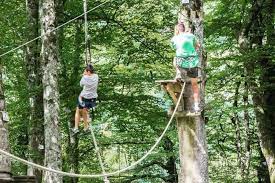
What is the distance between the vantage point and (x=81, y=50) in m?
13.1

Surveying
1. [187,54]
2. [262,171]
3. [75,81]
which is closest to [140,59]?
[75,81]

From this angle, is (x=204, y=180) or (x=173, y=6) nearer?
(x=204, y=180)

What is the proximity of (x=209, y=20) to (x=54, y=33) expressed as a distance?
5499mm

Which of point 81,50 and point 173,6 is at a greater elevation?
point 173,6

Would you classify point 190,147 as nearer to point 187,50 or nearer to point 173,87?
point 173,87

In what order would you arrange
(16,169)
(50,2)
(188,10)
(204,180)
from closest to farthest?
(204,180) → (188,10) → (50,2) → (16,169)

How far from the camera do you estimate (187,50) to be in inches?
279

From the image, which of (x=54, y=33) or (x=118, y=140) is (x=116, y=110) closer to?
(x=118, y=140)

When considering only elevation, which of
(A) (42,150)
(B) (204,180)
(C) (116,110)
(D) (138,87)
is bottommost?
(B) (204,180)

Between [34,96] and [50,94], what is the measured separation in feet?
8.27

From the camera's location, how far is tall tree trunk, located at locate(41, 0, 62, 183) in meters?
8.34

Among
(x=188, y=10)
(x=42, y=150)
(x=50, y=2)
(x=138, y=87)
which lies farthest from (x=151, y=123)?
(x=188, y=10)

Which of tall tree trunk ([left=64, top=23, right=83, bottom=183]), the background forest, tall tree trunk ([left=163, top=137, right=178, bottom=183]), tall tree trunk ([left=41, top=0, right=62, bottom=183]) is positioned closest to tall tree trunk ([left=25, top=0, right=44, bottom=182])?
the background forest

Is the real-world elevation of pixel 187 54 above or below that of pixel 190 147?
above
